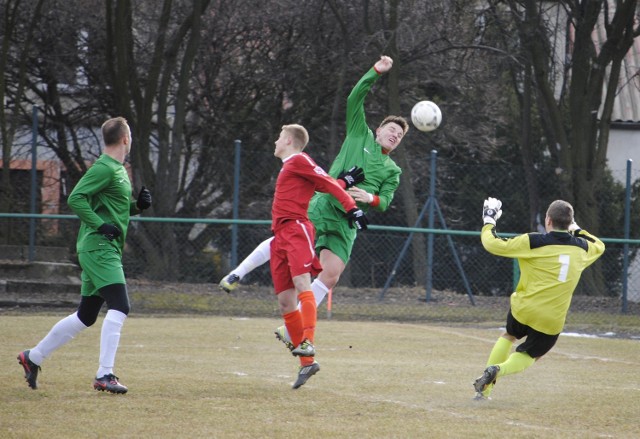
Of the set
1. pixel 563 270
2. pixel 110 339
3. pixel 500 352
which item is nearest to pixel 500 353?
pixel 500 352

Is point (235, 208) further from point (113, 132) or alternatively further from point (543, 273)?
point (543, 273)

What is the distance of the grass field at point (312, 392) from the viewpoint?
18.6 feet

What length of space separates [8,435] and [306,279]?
261cm

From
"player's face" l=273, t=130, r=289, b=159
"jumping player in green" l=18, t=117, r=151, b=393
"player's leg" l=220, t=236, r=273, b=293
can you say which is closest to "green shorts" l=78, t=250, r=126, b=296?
"jumping player in green" l=18, t=117, r=151, b=393

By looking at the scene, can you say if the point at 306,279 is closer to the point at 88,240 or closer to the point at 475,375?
the point at 88,240

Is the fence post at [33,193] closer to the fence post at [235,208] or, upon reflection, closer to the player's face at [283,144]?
the fence post at [235,208]

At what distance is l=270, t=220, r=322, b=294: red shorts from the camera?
23.7 feet

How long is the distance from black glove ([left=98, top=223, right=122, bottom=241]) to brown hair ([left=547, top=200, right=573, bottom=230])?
306 centimetres

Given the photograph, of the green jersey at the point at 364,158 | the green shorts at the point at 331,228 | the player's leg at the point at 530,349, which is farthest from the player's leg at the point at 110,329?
the player's leg at the point at 530,349

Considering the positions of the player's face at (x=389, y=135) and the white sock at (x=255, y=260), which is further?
the player's face at (x=389, y=135)

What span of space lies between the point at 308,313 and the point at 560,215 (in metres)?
1.93

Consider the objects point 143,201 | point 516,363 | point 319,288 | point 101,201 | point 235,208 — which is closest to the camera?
point 101,201

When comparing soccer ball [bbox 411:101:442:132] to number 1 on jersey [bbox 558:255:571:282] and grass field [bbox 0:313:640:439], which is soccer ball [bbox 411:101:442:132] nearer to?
grass field [bbox 0:313:640:439]

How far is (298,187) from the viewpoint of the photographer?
738cm
